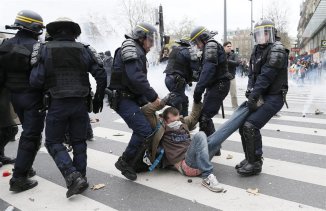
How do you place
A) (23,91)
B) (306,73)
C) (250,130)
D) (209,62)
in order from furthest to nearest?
(306,73), (209,62), (250,130), (23,91)

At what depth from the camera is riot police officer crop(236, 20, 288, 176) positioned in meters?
4.21

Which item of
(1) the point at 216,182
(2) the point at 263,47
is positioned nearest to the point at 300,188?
(1) the point at 216,182

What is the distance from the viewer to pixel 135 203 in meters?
3.78

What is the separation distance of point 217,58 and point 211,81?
358mm

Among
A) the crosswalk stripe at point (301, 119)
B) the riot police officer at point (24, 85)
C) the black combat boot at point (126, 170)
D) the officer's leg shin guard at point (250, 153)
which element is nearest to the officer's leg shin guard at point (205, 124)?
the officer's leg shin guard at point (250, 153)

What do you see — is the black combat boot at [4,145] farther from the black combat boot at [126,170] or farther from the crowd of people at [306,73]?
the crowd of people at [306,73]

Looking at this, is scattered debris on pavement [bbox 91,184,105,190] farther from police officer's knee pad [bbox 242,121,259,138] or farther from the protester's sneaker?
police officer's knee pad [bbox 242,121,259,138]

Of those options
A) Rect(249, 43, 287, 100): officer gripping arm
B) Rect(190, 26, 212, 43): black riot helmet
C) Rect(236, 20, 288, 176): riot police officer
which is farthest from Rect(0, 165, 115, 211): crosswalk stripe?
Rect(190, 26, 212, 43): black riot helmet

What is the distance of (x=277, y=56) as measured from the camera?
13.6 ft

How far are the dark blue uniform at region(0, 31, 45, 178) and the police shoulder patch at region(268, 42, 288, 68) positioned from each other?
109 inches

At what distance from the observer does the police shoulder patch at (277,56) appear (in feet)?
13.6

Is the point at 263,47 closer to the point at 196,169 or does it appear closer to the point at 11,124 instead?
the point at 196,169

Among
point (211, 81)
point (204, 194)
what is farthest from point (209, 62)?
point (204, 194)

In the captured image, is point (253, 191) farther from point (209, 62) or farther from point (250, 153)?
point (209, 62)
